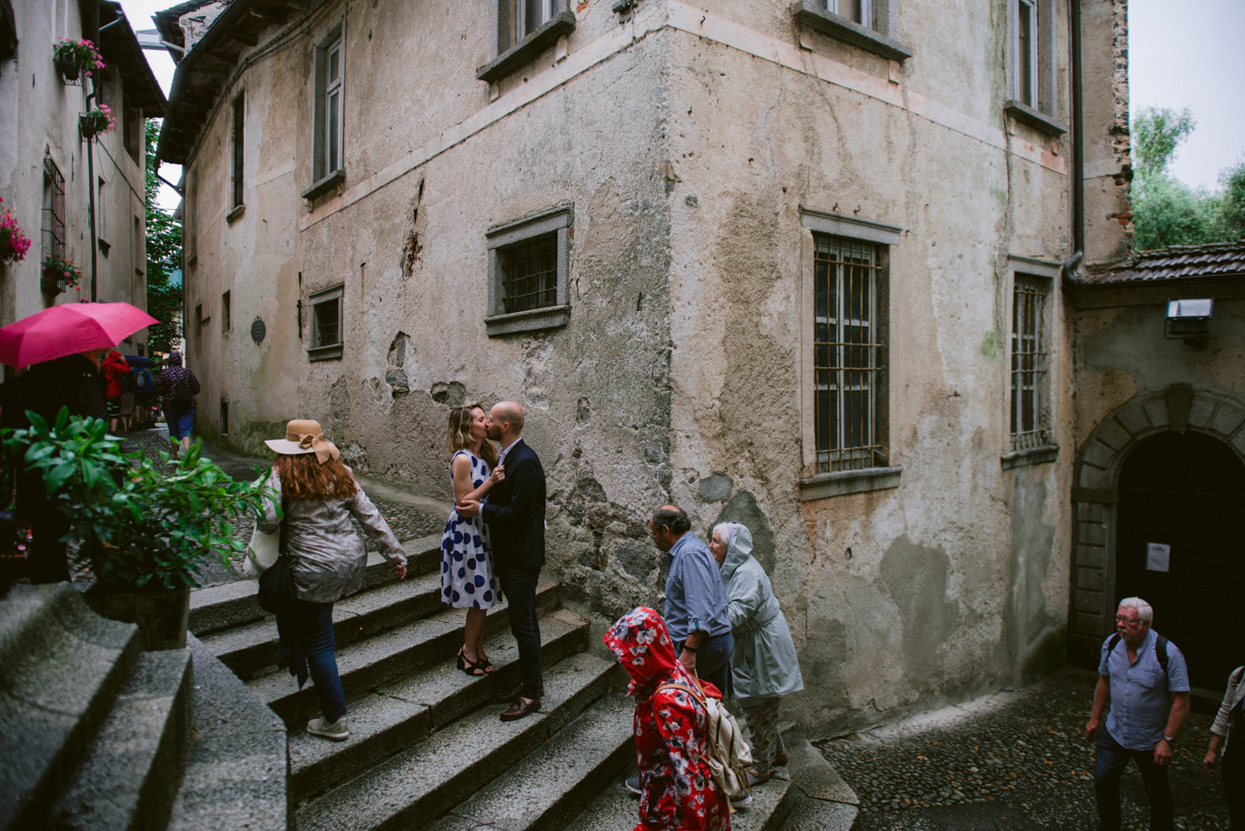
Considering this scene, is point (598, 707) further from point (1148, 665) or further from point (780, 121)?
point (780, 121)

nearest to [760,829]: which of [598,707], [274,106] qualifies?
[598,707]

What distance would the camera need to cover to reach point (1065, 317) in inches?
335

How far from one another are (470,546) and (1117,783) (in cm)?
436

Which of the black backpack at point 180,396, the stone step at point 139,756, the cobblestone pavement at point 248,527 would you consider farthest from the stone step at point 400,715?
the black backpack at point 180,396

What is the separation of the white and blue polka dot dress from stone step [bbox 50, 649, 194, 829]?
1603mm

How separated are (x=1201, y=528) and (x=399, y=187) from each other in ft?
30.8

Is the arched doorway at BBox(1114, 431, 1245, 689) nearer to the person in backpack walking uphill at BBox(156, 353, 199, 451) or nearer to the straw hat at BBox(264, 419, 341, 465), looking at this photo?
the straw hat at BBox(264, 419, 341, 465)

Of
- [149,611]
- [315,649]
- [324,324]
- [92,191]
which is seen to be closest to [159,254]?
[92,191]

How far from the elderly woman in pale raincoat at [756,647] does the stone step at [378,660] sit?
5.86 feet

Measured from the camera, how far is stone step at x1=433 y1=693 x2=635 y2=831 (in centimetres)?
358

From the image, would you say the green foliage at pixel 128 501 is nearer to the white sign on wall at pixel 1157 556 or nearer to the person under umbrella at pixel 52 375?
the person under umbrella at pixel 52 375

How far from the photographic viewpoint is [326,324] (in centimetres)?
954

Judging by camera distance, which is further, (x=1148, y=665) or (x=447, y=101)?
(x=447, y=101)

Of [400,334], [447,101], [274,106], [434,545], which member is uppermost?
[274,106]
